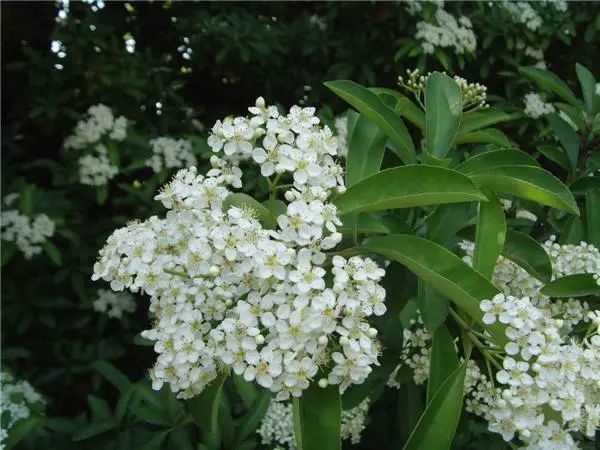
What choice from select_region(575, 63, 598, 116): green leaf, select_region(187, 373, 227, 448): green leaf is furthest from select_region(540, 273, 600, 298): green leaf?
select_region(575, 63, 598, 116): green leaf

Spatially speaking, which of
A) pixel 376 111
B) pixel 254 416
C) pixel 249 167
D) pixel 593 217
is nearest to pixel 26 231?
pixel 249 167

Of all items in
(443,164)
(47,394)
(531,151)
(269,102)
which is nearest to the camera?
(443,164)

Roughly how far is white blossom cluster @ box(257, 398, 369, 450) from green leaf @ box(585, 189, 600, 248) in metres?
0.77

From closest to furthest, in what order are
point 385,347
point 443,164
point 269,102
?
1. point 443,164
2. point 385,347
3. point 269,102

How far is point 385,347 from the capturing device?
186 centimetres

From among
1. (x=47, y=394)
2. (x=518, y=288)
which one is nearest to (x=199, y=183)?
(x=518, y=288)

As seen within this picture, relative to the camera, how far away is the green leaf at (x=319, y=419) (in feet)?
4.19

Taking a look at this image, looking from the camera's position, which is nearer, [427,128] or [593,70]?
[427,128]

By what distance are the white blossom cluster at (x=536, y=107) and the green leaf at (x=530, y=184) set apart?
7.21 feet

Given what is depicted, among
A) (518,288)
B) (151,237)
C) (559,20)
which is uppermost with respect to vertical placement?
(559,20)

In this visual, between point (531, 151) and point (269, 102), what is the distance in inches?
54.9

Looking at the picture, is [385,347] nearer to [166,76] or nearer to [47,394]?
[47,394]

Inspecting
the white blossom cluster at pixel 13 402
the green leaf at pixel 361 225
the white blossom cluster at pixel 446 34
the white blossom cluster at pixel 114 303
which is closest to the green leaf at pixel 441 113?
the green leaf at pixel 361 225

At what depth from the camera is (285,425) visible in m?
2.14
